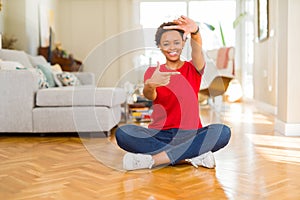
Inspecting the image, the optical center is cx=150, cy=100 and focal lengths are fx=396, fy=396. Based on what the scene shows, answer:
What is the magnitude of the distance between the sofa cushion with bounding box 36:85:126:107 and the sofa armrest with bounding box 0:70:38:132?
0.09m

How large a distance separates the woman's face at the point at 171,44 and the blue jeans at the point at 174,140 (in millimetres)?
394

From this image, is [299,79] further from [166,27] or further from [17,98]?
[17,98]

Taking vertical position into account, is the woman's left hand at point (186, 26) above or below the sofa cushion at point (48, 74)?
above

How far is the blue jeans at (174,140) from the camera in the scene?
206 centimetres

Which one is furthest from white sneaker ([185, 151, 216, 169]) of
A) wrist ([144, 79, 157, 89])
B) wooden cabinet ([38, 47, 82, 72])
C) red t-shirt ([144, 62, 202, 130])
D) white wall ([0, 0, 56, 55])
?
wooden cabinet ([38, 47, 82, 72])

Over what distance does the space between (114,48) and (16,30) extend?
2059 mm

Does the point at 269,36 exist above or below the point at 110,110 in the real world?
above

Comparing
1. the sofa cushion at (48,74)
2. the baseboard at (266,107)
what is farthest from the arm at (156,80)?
the baseboard at (266,107)

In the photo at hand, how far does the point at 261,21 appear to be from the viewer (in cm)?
531

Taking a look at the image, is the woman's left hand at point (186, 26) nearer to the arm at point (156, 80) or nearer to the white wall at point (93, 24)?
the arm at point (156, 80)

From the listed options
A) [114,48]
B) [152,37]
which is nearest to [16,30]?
[114,48]

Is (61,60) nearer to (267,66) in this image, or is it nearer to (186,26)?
(267,66)

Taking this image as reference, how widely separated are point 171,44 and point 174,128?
442 millimetres

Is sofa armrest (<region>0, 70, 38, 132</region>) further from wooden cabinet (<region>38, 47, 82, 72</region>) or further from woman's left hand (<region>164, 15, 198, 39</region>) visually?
wooden cabinet (<region>38, 47, 82, 72</region>)
